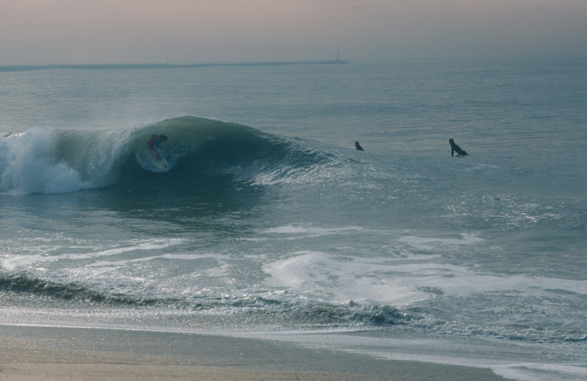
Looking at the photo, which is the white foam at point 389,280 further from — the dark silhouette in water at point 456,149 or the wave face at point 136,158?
the dark silhouette in water at point 456,149

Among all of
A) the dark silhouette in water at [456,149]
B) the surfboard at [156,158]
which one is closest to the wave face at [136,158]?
the surfboard at [156,158]

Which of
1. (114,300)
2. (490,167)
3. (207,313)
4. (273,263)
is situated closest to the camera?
(207,313)

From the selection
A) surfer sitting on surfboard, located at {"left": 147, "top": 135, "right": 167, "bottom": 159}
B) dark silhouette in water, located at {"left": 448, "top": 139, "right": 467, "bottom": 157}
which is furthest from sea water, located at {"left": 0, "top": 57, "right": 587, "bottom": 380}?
dark silhouette in water, located at {"left": 448, "top": 139, "right": 467, "bottom": 157}

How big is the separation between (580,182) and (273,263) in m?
9.85

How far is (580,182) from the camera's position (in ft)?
42.8

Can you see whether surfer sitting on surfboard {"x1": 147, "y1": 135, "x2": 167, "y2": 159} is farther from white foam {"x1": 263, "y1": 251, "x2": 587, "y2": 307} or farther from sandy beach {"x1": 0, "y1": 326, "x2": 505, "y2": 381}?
sandy beach {"x1": 0, "y1": 326, "x2": 505, "y2": 381}

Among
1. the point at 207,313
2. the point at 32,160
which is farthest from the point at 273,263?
the point at 32,160

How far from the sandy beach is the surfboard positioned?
10630mm

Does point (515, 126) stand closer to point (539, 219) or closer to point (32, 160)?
point (539, 219)

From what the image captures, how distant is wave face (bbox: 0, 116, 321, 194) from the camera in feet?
46.2

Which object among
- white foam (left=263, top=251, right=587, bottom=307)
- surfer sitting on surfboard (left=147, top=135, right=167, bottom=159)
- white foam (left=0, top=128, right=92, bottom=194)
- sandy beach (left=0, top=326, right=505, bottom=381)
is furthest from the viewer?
surfer sitting on surfboard (left=147, top=135, right=167, bottom=159)

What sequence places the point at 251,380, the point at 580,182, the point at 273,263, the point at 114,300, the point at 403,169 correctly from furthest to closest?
the point at 403,169 < the point at 580,182 < the point at 273,263 < the point at 114,300 < the point at 251,380

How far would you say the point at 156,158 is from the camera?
50.7 feet

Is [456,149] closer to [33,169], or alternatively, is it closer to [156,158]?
[156,158]
